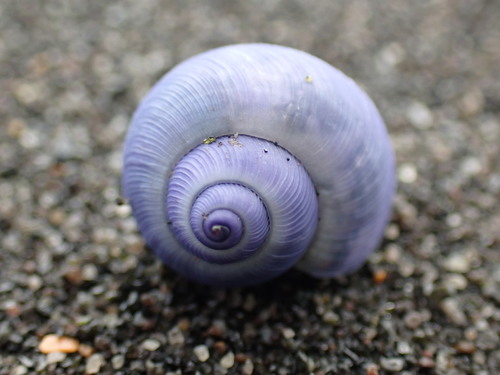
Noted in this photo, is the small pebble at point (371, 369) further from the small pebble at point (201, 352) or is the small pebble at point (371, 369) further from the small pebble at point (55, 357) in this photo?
the small pebble at point (55, 357)

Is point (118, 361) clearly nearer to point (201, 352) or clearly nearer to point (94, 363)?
point (94, 363)

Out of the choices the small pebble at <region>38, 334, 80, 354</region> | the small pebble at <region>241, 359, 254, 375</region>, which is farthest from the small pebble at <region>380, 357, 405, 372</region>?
the small pebble at <region>38, 334, 80, 354</region>

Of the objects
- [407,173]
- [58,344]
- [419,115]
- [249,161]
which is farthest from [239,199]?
[419,115]

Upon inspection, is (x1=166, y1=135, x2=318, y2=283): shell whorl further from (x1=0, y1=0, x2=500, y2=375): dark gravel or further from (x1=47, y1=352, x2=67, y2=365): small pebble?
(x1=47, y1=352, x2=67, y2=365): small pebble

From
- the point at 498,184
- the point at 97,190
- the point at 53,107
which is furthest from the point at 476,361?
the point at 53,107

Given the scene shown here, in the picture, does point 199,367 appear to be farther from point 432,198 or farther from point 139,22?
point 139,22

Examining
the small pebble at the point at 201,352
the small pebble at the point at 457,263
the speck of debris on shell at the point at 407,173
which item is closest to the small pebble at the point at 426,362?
the small pebble at the point at 457,263
